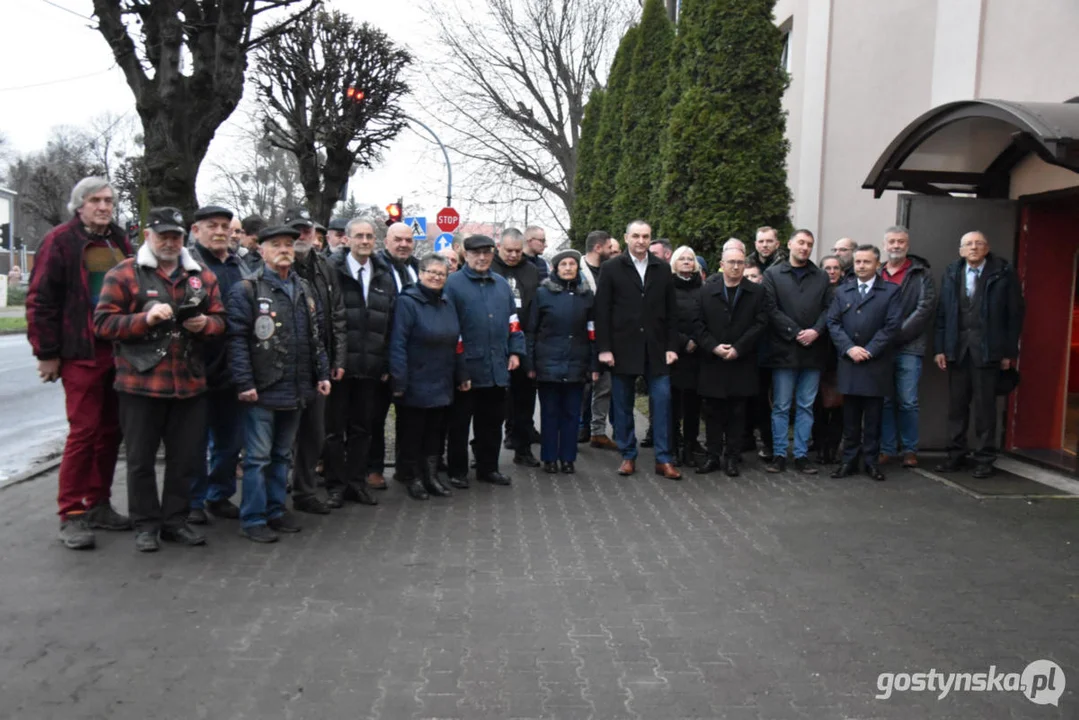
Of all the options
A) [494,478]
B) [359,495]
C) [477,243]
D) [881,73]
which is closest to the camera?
[359,495]

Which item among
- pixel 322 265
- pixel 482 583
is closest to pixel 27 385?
pixel 322 265

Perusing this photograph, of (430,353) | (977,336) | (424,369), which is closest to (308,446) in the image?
(424,369)

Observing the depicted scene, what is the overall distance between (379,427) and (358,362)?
88 centimetres

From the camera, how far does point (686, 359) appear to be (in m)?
8.77

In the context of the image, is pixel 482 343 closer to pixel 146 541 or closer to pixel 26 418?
pixel 146 541

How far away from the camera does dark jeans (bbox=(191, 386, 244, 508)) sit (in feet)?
22.0

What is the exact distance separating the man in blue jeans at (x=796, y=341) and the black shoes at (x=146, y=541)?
5322 mm

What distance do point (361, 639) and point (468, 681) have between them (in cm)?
73

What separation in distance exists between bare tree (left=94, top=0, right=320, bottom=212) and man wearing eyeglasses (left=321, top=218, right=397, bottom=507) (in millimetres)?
3898

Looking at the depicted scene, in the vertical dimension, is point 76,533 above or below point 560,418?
below

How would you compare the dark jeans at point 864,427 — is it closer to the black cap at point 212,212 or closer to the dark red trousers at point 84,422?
the black cap at point 212,212

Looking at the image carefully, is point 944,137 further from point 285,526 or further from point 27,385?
point 27,385

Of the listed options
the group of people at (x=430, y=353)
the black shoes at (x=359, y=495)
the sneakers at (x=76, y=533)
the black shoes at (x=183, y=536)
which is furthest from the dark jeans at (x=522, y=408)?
the sneakers at (x=76, y=533)

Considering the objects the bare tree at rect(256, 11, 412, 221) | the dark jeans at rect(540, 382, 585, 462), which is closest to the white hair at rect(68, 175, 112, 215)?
the dark jeans at rect(540, 382, 585, 462)
